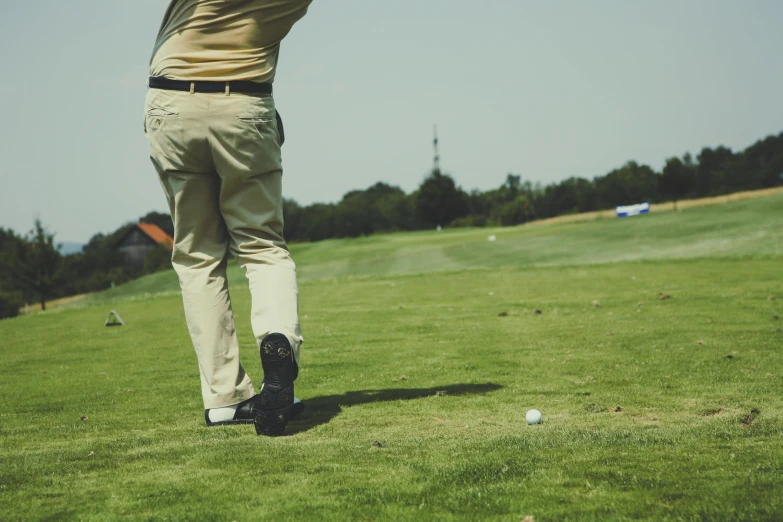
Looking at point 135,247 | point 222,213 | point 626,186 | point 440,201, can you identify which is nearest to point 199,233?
point 222,213

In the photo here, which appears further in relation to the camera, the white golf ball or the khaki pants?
the khaki pants

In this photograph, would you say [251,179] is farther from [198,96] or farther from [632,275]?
[632,275]

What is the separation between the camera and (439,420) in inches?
163

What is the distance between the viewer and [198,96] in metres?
4.31

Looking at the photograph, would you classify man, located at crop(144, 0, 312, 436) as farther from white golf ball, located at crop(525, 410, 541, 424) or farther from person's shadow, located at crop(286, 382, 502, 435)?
white golf ball, located at crop(525, 410, 541, 424)

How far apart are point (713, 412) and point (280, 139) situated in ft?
8.94

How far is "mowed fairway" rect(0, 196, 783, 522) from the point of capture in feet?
8.62

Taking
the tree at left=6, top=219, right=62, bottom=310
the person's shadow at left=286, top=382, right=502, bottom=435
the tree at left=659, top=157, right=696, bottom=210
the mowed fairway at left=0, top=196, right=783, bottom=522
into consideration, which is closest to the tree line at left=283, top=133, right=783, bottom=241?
the tree at left=659, top=157, right=696, bottom=210

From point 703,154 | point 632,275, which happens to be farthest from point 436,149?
point 632,275

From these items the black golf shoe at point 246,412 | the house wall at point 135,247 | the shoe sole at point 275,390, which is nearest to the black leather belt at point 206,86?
the shoe sole at point 275,390

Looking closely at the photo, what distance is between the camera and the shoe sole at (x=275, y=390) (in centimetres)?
394

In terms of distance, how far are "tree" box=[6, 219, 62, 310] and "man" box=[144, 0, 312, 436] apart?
46824 millimetres

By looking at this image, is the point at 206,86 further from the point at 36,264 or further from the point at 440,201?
the point at 440,201

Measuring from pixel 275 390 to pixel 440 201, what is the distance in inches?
3755
